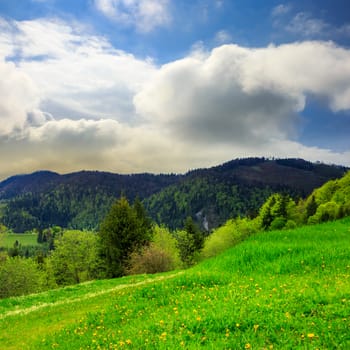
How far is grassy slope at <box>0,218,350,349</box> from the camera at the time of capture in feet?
28.7

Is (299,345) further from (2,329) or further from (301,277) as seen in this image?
(2,329)

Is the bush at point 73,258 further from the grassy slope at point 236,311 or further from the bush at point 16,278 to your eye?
the grassy slope at point 236,311

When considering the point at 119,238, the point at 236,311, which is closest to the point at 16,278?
the point at 119,238

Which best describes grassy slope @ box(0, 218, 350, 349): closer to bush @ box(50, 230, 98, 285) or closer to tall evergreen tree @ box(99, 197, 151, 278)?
tall evergreen tree @ box(99, 197, 151, 278)

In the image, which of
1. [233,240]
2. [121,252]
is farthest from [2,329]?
[233,240]

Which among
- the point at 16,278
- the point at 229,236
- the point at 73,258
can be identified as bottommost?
the point at 16,278

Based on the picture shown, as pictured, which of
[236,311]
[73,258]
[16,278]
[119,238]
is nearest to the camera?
[236,311]

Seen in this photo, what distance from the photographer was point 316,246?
18.6 metres

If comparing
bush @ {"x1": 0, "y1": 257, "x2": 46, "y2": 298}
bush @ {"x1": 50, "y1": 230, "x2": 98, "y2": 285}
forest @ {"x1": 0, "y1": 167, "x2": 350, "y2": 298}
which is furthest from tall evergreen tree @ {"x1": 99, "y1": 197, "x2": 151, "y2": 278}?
bush @ {"x1": 0, "y1": 257, "x2": 46, "y2": 298}

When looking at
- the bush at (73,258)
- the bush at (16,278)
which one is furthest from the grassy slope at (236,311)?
the bush at (73,258)

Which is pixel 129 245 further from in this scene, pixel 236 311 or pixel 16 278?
pixel 236 311

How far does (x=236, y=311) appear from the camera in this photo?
10.3 metres

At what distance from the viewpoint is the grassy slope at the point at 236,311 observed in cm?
874

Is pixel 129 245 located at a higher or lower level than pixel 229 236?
higher
